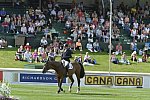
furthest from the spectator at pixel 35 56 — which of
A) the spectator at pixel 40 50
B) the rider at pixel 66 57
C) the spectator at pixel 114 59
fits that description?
the rider at pixel 66 57

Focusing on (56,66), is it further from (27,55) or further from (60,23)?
(60,23)

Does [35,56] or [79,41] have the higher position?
[79,41]

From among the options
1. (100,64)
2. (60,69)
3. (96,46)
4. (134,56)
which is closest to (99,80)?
(60,69)

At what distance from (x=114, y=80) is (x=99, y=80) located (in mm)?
873

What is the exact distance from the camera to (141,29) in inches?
1800

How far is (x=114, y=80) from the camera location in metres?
30.9

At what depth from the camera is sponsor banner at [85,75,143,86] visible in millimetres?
30609

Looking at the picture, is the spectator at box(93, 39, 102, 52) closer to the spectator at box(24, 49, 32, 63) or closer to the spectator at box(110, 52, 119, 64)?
the spectator at box(110, 52, 119, 64)

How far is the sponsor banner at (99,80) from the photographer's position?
30578mm

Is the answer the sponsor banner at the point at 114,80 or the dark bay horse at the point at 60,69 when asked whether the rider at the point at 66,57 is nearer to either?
the dark bay horse at the point at 60,69

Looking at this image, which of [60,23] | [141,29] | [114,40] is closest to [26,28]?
[60,23]

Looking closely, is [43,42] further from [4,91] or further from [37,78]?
[4,91]

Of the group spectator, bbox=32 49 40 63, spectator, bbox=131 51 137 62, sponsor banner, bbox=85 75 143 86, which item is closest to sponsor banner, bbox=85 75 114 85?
sponsor banner, bbox=85 75 143 86

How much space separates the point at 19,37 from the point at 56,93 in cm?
1594
